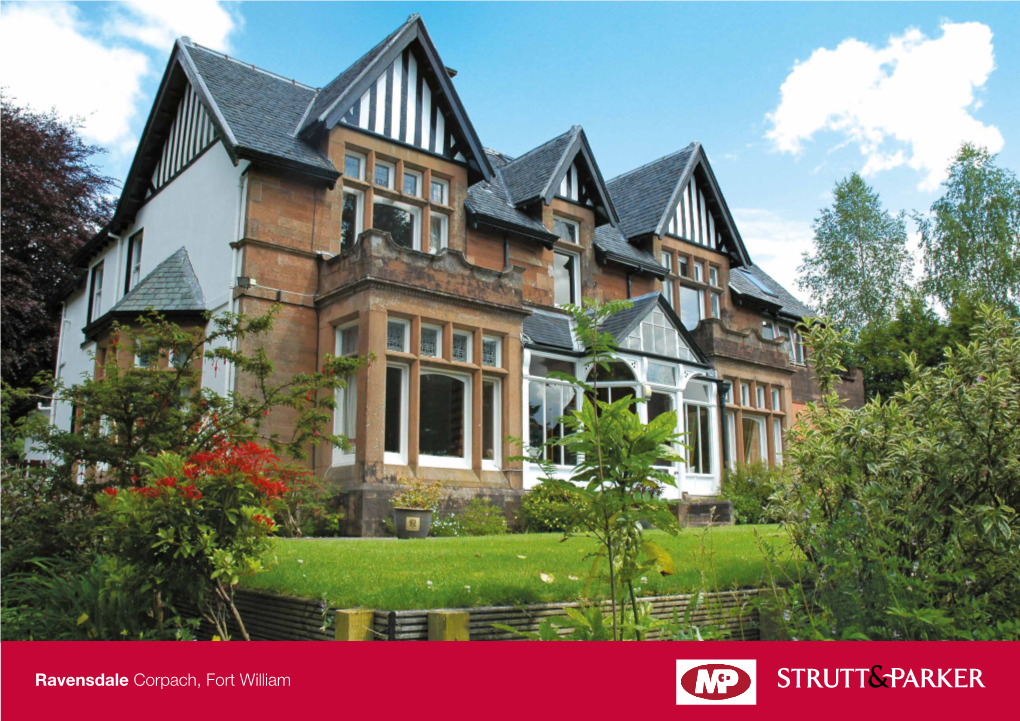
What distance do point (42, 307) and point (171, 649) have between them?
29.1 m

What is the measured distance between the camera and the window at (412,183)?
64.3 ft

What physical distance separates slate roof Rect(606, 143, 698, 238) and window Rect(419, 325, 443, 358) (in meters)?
10.1

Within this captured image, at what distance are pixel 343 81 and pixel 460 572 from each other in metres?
16.0

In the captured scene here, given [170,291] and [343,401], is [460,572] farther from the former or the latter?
[170,291]

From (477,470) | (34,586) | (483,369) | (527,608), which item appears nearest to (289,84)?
(483,369)

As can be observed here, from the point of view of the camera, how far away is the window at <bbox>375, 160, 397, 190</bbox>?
62.9 feet

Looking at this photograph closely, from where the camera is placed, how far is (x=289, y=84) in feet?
70.2

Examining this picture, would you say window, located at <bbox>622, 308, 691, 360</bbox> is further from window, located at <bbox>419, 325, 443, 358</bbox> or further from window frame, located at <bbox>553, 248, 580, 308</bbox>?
window, located at <bbox>419, 325, 443, 358</bbox>

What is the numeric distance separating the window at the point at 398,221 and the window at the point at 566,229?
4.98 metres

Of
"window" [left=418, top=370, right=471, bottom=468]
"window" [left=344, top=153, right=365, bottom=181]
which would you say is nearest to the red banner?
"window" [left=418, top=370, right=471, bottom=468]

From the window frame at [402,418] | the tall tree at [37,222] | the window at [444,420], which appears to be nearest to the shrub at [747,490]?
the window at [444,420]

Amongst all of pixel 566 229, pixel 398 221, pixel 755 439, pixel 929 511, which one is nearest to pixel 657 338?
pixel 566 229

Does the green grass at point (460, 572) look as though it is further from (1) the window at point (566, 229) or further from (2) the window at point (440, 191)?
(1) the window at point (566, 229)

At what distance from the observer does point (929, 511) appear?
4820 mm
